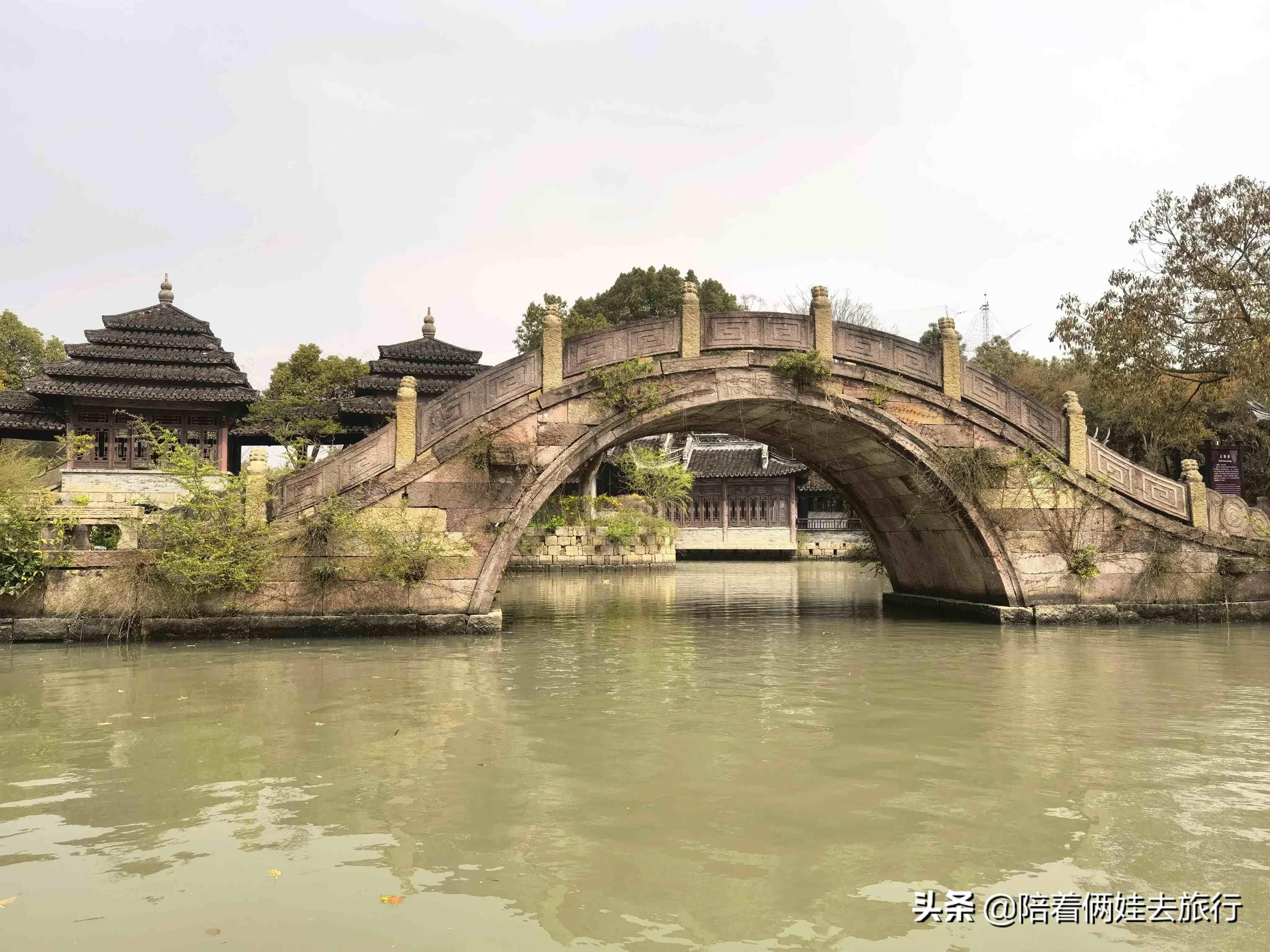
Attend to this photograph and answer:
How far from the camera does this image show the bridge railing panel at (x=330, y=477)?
1099cm

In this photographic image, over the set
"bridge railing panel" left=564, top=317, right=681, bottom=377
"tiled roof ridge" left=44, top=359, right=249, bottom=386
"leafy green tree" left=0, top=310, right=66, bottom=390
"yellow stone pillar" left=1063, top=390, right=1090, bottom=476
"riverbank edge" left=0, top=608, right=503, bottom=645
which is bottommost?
"riverbank edge" left=0, top=608, right=503, bottom=645

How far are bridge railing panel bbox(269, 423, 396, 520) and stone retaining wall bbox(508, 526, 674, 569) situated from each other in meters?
20.5

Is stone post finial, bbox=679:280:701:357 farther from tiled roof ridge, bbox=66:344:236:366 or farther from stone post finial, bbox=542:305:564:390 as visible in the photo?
tiled roof ridge, bbox=66:344:236:366

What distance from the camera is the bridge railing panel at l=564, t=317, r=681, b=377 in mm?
12047

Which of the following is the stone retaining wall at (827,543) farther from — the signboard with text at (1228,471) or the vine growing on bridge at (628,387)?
the vine growing on bridge at (628,387)

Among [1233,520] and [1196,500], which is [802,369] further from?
[1233,520]

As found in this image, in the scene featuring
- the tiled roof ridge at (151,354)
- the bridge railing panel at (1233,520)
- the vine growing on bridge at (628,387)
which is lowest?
the bridge railing panel at (1233,520)

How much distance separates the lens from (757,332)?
12.7 m

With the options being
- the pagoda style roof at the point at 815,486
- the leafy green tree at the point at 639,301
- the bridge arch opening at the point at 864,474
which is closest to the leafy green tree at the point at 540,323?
the leafy green tree at the point at 639,301

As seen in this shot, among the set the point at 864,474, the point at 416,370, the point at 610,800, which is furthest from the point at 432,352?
the point at 610,800

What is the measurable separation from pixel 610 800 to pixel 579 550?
91.7ft

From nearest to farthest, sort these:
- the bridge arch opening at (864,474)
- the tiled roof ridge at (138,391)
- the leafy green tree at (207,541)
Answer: the leafy green tree at (207,541) → the bridge arch opening at (864,474) → the tiled roof ridge at (138,391)

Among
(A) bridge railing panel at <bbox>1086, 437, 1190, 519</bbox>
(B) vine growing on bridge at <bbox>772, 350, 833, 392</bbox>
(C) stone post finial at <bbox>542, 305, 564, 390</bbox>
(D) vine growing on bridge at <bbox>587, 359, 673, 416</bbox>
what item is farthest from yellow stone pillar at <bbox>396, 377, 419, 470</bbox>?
(A) bridge railing panel at <bbox>1086, 437, 1190, 519</bbox>

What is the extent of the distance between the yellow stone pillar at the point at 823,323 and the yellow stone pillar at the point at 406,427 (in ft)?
18.5
